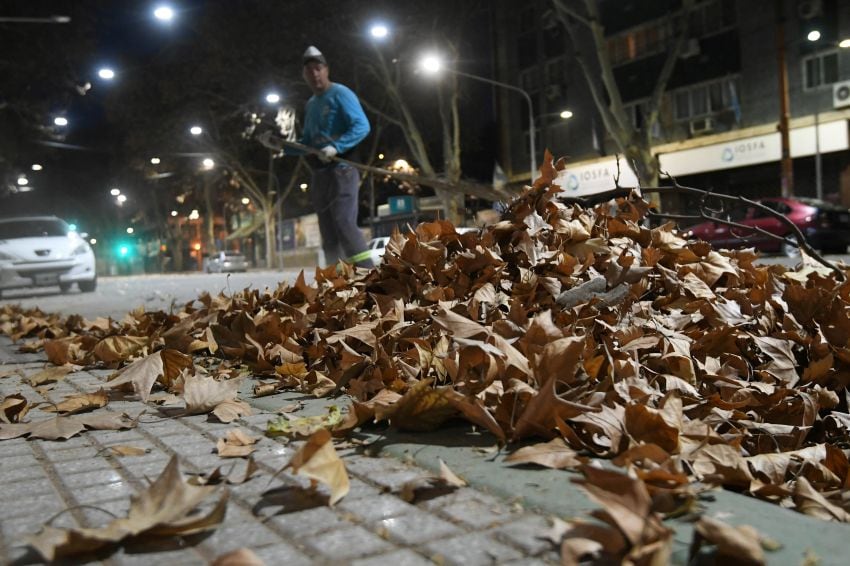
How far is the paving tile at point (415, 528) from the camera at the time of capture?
4.75 ft

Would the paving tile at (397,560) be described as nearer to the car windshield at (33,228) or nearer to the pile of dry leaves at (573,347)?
the pile of dry leaves at (573,347)

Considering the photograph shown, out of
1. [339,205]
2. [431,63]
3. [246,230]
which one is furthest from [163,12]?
[246,230]

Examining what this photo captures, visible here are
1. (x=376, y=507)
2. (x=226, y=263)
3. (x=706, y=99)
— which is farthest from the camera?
(x=226, y=263)

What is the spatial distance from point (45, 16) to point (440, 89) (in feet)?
41.4

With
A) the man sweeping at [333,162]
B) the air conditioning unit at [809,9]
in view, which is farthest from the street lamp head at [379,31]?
the man sweeping at [333,162]

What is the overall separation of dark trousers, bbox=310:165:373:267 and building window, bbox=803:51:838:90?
23682 mm

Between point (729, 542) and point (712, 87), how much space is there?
2994 centimetres

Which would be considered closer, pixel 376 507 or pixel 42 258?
Result: pixel 376 507

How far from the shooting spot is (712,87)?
2800 cm

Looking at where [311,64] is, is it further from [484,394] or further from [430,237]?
[484,394]

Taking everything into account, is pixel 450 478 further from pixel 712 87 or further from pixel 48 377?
pixel 712 87

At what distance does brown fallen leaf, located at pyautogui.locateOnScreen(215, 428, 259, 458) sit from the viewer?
2.05 m

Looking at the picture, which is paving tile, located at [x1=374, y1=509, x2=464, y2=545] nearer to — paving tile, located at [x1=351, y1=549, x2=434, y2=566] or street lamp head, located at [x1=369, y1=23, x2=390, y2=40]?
paving tile, located at [x1=351, y1=549, x2=434, y2=566]

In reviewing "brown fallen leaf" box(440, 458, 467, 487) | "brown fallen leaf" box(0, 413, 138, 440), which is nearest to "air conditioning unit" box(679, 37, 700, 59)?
"brown fallen leaf" box(0, 413, 138, 440)
